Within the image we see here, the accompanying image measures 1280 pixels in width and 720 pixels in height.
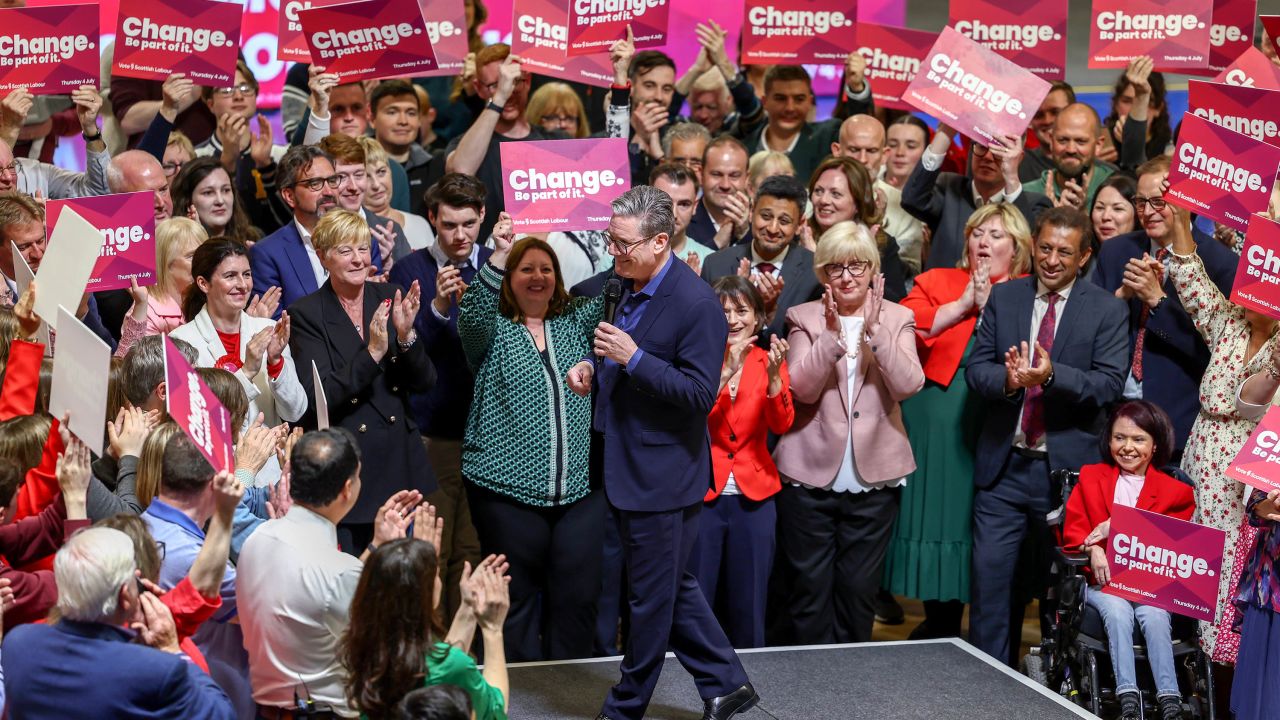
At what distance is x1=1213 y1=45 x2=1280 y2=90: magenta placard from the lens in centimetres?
574

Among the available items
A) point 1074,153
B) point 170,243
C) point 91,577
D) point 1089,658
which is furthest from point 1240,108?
point 91,577

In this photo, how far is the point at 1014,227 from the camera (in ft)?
18.7

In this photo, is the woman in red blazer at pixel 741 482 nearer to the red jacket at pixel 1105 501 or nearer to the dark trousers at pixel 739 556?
the dark trousers at pixel 739 556

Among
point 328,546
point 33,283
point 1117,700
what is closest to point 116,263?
point 33,283

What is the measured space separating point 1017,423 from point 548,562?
1811 millimetres

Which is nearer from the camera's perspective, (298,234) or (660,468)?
(660,468)

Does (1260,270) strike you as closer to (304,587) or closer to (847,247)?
(847,247)

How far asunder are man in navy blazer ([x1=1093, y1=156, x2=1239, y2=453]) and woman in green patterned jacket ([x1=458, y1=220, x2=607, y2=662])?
2.07 meters

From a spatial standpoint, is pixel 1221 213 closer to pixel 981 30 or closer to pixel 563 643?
pixel 981 30

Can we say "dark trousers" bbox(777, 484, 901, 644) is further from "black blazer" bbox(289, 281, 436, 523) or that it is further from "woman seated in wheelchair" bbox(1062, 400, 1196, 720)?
"black blazer" bbox(289, 281, 436, 523)

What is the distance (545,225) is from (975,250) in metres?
1.68

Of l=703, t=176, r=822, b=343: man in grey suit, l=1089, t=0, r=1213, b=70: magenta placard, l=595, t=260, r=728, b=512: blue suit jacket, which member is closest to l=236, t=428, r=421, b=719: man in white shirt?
l=595, t=260, r=728, b=512: blue suit jacket

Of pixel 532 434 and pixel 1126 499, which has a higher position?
pixel 532 434

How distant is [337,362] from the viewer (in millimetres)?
4902
